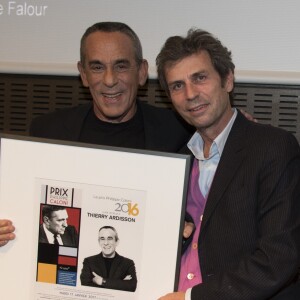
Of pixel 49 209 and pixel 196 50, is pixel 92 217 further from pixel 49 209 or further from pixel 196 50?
pixel 196 50

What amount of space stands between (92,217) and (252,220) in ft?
1.59

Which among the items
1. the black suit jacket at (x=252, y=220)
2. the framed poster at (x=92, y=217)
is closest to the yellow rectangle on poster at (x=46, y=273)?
the framed poster at (x=92, y=217)

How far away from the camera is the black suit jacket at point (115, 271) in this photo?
1709mm

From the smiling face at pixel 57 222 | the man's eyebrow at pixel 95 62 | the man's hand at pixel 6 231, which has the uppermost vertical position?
the man's eyebrow at pixel 95 62

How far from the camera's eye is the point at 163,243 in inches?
66.2

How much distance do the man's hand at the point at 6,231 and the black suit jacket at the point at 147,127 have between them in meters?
0.47

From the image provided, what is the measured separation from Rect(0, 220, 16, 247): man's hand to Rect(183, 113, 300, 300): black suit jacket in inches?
23.7

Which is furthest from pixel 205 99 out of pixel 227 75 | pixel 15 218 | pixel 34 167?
pixel 15 218

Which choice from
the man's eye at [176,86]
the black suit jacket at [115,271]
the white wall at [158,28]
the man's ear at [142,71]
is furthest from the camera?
the white wall at [158,28]

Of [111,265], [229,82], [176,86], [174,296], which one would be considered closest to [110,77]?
[176,86]

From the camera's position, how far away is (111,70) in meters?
2.08

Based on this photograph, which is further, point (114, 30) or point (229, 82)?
point (114, 30)

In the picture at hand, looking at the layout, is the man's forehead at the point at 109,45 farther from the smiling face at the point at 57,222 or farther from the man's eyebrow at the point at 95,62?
the smiling face at the point at 57,222

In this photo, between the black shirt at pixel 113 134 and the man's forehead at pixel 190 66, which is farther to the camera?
the black shirt at pixel 113 134
